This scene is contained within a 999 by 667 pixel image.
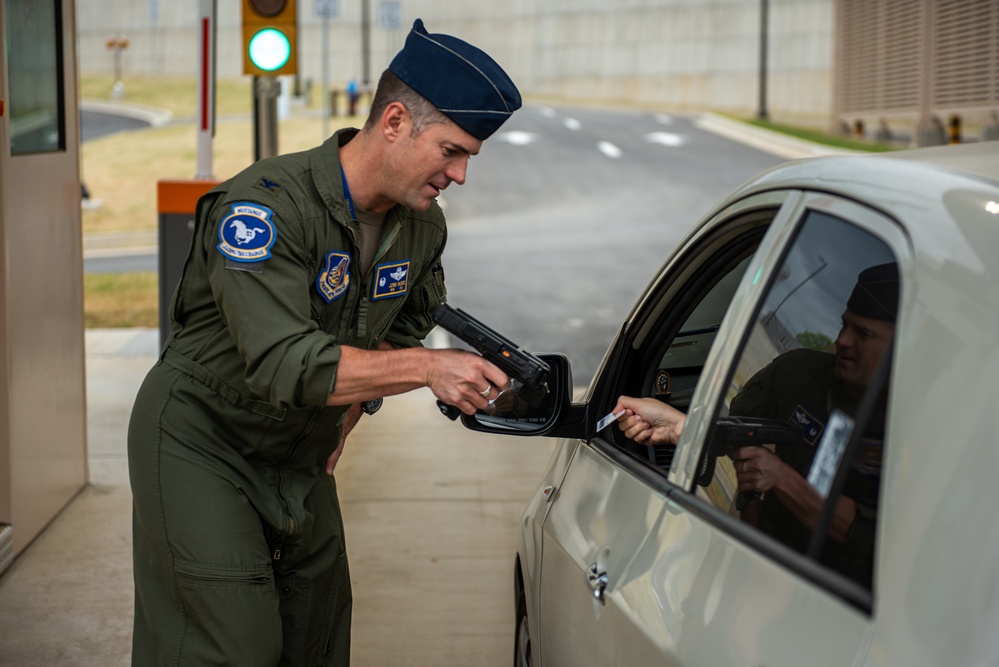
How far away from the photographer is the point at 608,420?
2.77 m

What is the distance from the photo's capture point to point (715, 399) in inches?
79.1

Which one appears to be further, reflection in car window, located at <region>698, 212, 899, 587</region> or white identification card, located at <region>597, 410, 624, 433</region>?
white identification card, located at <region>597, 410, 624, 433</region>

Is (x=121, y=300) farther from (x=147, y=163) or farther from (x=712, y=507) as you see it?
(x=147, y=163)

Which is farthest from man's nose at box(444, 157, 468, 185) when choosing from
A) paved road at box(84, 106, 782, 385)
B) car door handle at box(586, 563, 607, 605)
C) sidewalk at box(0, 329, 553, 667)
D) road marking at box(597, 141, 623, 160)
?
road marking at box(597, 141, 623, 160)

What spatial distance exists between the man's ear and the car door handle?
0.99m

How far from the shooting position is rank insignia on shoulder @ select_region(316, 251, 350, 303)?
8.93 feet

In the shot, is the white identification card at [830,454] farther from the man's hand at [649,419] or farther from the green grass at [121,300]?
the green grass at [121,300]

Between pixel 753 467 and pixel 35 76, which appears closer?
pixel 753 467

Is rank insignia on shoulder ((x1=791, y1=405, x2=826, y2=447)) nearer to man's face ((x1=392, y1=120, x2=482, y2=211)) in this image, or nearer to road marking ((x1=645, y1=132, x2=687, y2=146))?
man's face ((x1=392, y1=120, x2=482, y2=211))

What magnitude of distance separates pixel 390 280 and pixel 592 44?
179ft

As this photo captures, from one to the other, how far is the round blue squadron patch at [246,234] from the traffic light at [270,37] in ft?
17.1

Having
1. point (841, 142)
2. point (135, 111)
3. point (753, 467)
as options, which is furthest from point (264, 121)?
point (135, 111)

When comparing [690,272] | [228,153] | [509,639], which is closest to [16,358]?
[509,639]

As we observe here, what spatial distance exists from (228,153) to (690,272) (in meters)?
26.5
